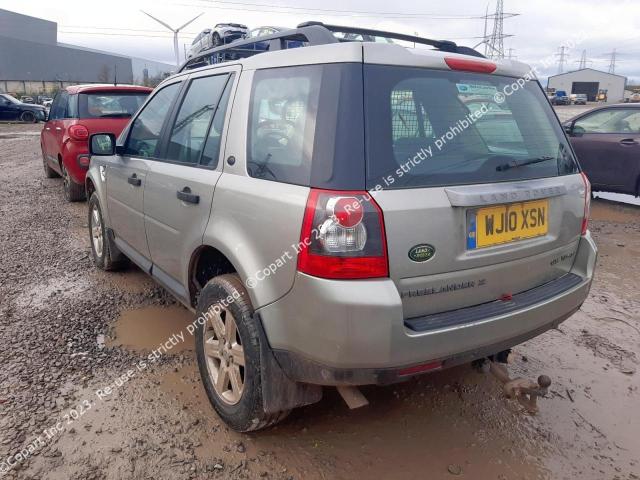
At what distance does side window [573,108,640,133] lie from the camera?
7.16m

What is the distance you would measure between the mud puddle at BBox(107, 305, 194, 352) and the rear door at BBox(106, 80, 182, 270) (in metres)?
0.45

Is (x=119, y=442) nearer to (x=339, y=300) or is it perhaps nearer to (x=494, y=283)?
(x=339, y=300)

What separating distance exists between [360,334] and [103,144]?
2.92m

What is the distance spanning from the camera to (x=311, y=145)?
1.97 metres

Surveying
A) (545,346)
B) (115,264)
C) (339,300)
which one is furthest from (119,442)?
(545,346)

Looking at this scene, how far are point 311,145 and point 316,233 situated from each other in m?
0.37

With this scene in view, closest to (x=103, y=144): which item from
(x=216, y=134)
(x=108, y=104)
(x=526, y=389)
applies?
(x=216, y=134)

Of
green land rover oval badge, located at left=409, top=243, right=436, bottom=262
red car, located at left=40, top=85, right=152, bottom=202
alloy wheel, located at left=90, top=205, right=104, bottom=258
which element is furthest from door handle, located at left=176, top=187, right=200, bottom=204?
red car, located at left=40, top=85, right=152, bottom=202

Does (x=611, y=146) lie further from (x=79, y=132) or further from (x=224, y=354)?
(x=79, y=132)

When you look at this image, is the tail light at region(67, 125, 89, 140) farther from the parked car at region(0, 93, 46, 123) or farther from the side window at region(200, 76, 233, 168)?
the parked car at region(0, 93, 46, 123)

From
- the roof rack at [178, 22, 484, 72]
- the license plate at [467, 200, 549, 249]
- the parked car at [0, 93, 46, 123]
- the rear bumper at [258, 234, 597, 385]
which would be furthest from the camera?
the parked car at [0, 93, 46, 123]

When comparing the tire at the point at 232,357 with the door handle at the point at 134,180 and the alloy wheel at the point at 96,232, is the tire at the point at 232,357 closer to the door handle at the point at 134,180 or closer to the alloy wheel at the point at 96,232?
the door handle at the point at 134,180

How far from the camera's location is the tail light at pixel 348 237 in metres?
1.84

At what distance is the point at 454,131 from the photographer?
2.17 m
